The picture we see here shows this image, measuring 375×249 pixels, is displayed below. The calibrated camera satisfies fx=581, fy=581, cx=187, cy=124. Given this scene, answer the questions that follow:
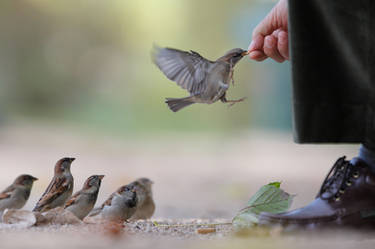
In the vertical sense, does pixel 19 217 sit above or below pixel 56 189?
below

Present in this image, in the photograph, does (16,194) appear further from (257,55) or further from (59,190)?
(257,55)

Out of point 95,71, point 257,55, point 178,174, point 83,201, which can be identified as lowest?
point 178,174

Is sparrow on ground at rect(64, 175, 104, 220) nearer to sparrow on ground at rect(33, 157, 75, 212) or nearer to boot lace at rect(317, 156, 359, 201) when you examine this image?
sparrow on ground at rect(33, 157, 75, 212)

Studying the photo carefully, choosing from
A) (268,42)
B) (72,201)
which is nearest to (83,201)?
(72,201)

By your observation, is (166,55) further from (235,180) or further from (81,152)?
(81,152)

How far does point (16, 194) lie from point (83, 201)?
345mm

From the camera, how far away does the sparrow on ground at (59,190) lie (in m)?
2.55

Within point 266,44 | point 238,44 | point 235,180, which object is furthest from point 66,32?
point 266,44

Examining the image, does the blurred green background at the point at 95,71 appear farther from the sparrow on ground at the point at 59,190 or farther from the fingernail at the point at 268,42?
the sparrow on ground at the point at 59,190

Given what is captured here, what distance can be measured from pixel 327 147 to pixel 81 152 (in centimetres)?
506

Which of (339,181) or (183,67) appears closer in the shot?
(183,67)

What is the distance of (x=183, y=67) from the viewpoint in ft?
7.26

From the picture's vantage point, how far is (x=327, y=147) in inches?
463

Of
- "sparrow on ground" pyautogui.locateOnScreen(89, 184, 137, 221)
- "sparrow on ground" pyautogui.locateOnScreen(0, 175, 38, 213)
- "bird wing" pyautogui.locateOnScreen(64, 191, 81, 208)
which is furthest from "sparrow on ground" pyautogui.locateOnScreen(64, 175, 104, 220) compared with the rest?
"sparrow on ground" pyautogui.locateOnScreen(0, 175, 38, 213)
